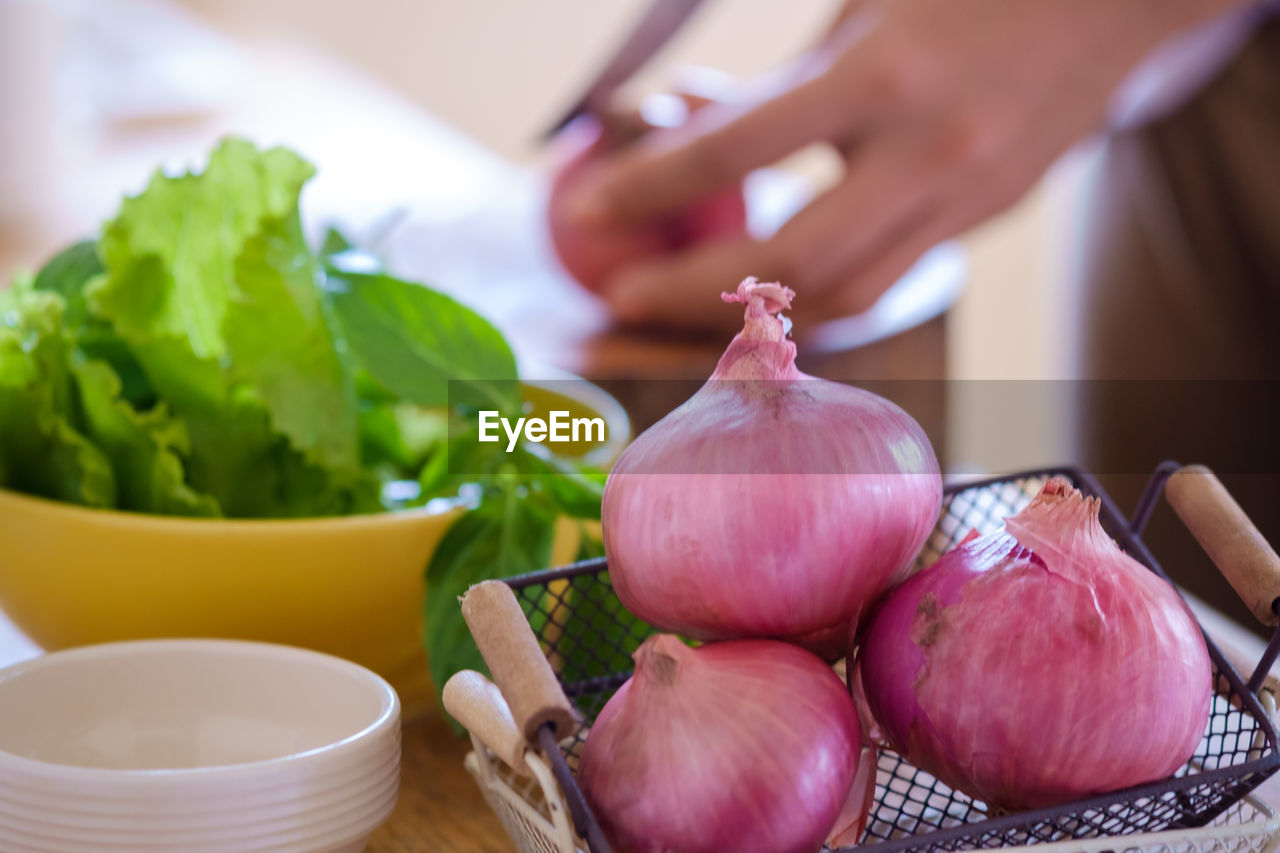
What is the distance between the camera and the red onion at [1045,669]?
268mm

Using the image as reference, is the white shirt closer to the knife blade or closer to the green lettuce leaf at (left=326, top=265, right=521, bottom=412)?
the knife blade

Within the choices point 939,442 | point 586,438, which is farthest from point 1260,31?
point 586,438

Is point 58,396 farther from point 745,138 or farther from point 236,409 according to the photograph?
point 745,138

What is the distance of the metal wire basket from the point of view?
26 cm

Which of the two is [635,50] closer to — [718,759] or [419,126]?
[718,759]

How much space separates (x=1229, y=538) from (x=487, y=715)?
20cm

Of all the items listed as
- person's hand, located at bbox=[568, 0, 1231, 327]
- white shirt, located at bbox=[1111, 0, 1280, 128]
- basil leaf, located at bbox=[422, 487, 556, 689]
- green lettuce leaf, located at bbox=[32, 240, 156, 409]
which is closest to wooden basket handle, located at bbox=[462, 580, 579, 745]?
basil leaf, located at bbox=[422, 487, 556, 689]

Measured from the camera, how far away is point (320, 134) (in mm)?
1716

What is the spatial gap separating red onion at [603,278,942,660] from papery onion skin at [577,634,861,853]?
0.02 m

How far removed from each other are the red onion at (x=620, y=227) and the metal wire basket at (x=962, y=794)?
54 centimetres

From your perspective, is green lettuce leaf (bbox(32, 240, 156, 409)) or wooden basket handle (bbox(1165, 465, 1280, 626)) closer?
wooden basket handle (bbox(1165, 465, 1280, 626))

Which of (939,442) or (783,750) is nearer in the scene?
(783,750)

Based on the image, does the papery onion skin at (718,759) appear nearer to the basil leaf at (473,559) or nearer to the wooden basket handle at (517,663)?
the wooden basket handle at (517,663)

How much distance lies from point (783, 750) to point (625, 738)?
1.3 inches
